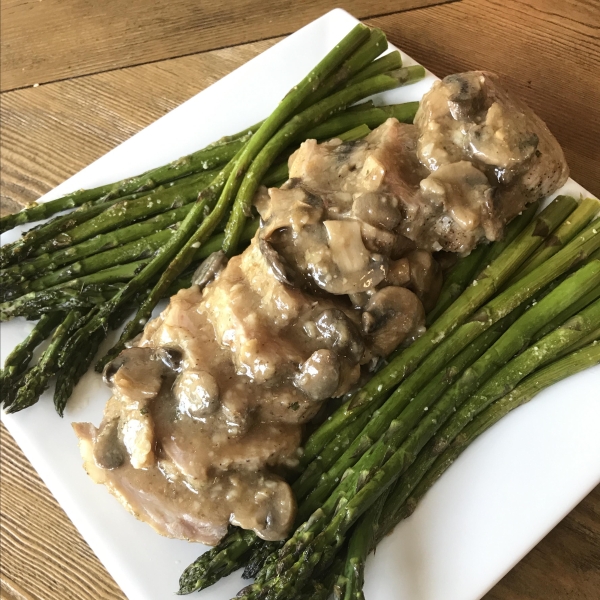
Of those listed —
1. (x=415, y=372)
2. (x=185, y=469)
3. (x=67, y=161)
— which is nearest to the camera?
(x=185, y=469)

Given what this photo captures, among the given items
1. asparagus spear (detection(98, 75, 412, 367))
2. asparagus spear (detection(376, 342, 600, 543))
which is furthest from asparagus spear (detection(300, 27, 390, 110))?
asparagus spear (detection(376, 342, 600, 543))

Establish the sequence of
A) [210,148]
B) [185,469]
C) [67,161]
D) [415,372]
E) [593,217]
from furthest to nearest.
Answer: [67,161] → [210,148] → [593,217] → [415,372] → [185,469]

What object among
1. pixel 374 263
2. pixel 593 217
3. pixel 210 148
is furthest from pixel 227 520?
pixel 593 217

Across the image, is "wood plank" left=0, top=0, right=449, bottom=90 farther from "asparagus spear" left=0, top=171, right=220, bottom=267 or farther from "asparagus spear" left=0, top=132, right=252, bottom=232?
"asparagus spear" left=0, top=171, right=220, bottom=267

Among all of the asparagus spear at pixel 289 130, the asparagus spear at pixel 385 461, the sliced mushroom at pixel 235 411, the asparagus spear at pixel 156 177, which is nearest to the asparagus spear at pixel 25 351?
the asparagus spear at pixel 156 177

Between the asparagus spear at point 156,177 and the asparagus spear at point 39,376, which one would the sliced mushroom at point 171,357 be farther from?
the asparagus spear at point 156,177

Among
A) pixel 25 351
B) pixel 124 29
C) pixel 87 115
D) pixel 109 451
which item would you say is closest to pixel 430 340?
pixel 109 451

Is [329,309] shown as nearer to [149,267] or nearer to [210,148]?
[149,267]
